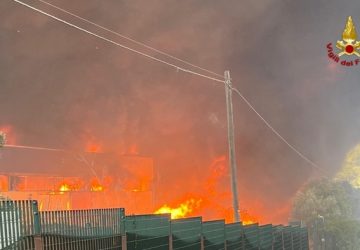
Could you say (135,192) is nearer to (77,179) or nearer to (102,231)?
(77,179)

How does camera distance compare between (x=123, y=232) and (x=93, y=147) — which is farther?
(x=93, y=147)

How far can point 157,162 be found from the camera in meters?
67.2

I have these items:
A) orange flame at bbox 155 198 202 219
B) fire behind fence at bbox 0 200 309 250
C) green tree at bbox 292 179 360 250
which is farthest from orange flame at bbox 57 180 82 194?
fire behind fence at bbox 0 200 309 250

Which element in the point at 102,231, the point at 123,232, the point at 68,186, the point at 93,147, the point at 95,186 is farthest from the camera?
the point at 93,147

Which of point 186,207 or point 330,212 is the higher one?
point 186,207

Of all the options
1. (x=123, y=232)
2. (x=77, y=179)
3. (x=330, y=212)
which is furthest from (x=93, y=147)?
(x=123, y=232)

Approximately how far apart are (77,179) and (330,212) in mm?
25992

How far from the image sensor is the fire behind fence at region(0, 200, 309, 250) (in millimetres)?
9188

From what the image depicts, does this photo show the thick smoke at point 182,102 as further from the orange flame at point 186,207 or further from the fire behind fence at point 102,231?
the fire behind fence at point 102,231

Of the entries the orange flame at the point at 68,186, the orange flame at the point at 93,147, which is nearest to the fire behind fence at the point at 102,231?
the orange flame at the point at 68,186

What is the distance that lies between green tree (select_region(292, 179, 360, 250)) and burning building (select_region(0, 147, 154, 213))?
19.4 m

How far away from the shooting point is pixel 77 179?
59.7 meters

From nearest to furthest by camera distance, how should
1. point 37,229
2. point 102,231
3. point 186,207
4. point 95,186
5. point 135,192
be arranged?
point 37,229
point 102,231
point 95,186
point 186,207
point 135,192

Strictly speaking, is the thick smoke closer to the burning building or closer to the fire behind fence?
the burning building
